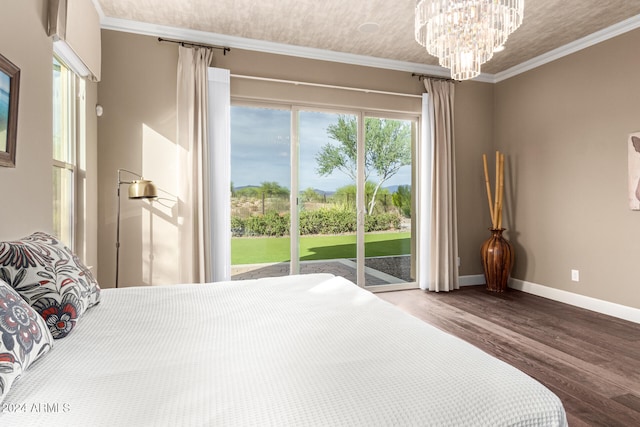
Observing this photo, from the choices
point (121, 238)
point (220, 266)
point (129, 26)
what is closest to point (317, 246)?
point (220, 266)

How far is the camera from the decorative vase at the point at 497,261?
4.47m

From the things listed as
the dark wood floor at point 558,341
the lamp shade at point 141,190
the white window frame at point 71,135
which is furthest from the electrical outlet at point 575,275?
the white window frame at point 71,135

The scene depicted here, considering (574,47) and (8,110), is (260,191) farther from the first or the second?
(574,47)

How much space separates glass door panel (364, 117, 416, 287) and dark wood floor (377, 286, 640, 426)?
355mm

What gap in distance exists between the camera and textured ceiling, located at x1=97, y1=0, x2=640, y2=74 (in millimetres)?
3172

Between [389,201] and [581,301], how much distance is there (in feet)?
7.73

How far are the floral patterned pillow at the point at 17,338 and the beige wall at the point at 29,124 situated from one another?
91cm

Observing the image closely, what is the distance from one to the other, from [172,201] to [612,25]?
4696 millimetres

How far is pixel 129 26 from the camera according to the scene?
3506 millimetres

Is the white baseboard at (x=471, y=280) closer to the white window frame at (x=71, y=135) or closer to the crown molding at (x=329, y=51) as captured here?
the crown molding at (x=329, y=51)

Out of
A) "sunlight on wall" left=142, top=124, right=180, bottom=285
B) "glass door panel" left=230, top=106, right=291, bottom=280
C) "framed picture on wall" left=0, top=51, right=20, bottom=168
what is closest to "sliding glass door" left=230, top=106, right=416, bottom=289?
"glass door panel" left=230, top=106, right=291, bottom=280

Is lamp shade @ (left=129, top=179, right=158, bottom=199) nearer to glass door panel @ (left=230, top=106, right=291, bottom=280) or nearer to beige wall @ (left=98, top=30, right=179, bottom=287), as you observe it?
beige wall @ (left=98, top=30, right=179, bottom=287)

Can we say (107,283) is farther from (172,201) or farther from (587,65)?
(587,65)

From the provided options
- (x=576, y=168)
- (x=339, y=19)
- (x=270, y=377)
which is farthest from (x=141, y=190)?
(x=576, y=168)
